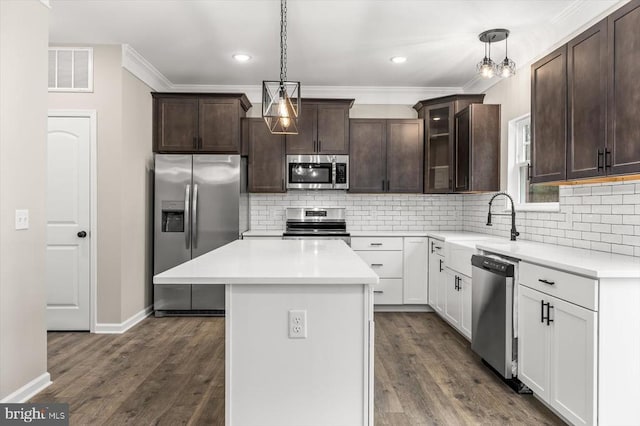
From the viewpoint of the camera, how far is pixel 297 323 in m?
1.89

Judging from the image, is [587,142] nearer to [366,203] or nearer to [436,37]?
[436,37]

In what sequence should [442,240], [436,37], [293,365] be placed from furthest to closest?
[442,240] → [436,37] → [293,365]

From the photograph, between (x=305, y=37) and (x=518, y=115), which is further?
(x=518, y=115)

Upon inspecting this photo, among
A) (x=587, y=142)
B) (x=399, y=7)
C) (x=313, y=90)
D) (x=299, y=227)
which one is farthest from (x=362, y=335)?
(x=313, y=90)

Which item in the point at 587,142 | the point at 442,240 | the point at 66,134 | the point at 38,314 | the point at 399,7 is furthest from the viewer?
the point at 442,240

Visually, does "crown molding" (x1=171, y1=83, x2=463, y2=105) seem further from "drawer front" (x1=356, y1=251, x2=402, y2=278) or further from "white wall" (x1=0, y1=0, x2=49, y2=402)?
"white wall" (x1=0, y1=0, x2=49, y2=402)

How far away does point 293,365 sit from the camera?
1899 millimetres

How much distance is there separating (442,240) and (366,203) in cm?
134

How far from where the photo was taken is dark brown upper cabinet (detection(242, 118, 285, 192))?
16.3 ft

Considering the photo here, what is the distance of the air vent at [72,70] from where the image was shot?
3.88 meters

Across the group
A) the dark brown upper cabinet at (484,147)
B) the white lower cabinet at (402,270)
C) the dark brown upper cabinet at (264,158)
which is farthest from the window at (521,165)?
the dark brown upper cabinet at (264,158)

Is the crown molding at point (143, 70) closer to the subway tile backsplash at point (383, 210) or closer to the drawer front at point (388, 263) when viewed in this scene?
the subway tile backsplash at point (383, 210)

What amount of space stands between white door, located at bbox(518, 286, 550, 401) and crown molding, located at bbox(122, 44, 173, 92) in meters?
3.96

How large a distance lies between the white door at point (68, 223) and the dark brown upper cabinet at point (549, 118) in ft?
12.8
